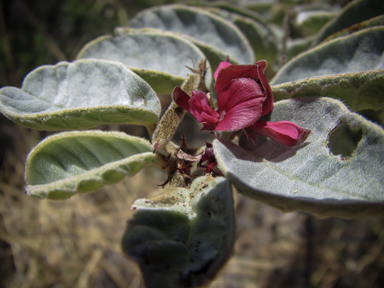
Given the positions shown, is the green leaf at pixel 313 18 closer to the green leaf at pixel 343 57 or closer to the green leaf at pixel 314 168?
the green leaf at pixel 343 57

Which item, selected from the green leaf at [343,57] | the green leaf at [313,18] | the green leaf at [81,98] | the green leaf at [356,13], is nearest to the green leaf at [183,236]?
the green leaf at [81,98]

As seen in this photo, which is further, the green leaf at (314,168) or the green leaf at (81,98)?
the green leaf at (81,98)

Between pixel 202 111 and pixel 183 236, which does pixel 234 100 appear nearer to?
pixel 202 111

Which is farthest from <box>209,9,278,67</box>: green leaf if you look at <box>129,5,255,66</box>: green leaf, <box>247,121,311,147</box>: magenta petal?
<box>247,121,311,147</box>: magenta petal

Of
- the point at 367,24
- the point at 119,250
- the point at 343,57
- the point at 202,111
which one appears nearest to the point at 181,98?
the point at 202,111

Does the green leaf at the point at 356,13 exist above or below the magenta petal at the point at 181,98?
above
